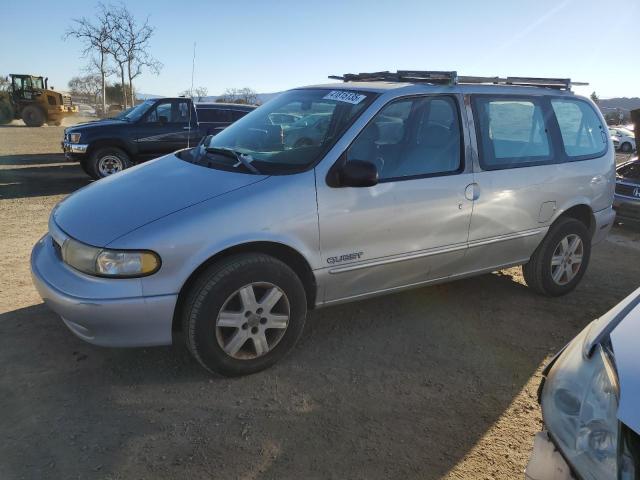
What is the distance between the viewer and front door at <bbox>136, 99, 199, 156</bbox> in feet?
33.5

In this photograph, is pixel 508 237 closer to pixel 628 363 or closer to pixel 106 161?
pixel 628 363

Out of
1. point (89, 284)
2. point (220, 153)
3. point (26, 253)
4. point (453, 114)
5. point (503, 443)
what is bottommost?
point (503, 443)

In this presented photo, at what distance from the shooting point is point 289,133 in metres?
Answer: 3.62

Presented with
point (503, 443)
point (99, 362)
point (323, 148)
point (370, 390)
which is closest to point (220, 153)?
point (323, 148)

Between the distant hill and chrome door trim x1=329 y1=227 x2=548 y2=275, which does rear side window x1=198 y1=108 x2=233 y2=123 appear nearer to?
chrome door trim x1=329 y1=227 x2=548 y2=275

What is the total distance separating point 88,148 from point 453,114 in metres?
8.17

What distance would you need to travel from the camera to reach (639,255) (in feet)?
21.5

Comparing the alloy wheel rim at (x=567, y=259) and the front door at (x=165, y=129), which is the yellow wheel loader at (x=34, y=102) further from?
the alloy wheel rim at (x=567, y=259)

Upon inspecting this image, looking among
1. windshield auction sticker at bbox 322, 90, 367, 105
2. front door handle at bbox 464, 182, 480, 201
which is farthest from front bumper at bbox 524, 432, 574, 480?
windshield auction sticker at bbox 322, 90, 367, 105

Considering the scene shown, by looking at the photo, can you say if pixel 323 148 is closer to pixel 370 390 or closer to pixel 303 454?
pixel 370 390

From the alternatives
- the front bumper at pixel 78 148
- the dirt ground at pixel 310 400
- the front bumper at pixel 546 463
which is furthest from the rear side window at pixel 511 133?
the front bumper at pixel 78 148

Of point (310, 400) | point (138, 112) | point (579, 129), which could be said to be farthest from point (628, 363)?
point (138, 112)

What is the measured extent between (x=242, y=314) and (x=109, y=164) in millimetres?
8196

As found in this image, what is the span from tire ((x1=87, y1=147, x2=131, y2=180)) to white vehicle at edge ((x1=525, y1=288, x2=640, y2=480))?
950cm
